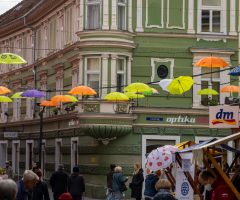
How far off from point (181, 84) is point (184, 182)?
9766mm

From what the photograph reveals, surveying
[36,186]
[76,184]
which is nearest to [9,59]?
[76,184]

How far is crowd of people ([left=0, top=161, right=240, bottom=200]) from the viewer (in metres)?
11.3

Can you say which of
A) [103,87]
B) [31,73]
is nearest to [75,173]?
[103,87]

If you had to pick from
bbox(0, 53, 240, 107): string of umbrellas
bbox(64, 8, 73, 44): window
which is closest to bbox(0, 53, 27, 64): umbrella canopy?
bbox(0, 53, 240, 107): string of umbrellas

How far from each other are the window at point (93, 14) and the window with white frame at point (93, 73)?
5.43ft

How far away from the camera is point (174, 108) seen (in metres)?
39.9

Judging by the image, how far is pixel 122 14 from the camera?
3988 cm

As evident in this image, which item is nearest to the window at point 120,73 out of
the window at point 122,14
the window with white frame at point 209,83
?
the window at point 122,14

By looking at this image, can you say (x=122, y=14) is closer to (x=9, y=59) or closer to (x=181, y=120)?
(x=181, y=120)

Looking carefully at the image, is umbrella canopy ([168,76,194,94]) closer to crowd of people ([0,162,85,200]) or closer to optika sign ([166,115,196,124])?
crowd of people ([0,162,85,200])

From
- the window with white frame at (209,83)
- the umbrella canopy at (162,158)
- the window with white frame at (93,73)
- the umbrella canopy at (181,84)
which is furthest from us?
the window with white frame at (209,83)

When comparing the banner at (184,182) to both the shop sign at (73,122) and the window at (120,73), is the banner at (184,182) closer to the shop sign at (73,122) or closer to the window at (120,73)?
the window at (120,73)

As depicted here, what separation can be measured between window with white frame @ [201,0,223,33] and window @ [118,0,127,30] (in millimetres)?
3963

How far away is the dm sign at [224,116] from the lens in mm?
25641
